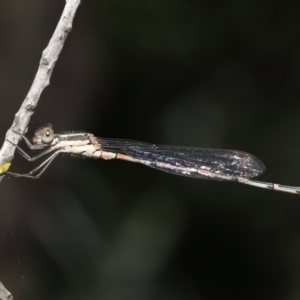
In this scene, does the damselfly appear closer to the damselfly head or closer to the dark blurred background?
the damselfly head

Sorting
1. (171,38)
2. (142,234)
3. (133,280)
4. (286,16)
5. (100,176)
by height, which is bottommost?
(133,280)

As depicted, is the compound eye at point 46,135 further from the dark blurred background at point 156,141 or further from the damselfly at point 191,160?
the dark blurred background at point 156,141

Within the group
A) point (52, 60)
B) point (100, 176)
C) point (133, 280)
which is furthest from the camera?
point (100, 176)

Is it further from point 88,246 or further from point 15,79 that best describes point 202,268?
point 15,79

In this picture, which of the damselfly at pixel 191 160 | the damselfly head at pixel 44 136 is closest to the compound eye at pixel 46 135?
the damselfly head at pixel 44 136

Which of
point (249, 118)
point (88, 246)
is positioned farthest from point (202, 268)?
point (249, 118)

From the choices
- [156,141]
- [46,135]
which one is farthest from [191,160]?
[46,135]

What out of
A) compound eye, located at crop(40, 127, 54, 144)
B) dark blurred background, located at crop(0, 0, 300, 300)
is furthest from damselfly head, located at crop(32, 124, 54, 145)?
dark blurred background, located at crop(0, 0, 300, 300)

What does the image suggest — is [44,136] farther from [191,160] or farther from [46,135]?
[191,160]

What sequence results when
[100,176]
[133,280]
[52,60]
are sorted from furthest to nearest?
[100,176] → [133,280] → [52,60]
